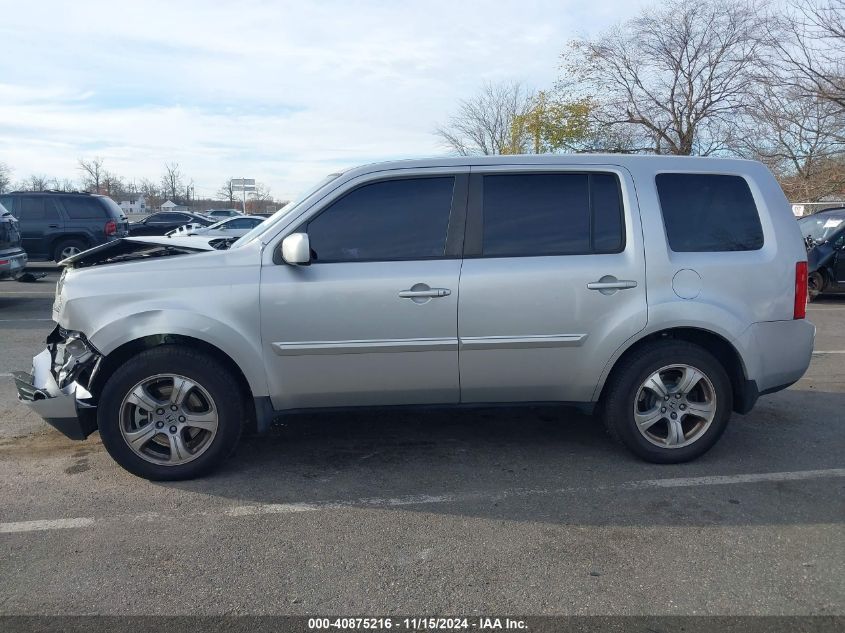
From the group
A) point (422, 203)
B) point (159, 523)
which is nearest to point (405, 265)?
point (422, 203)

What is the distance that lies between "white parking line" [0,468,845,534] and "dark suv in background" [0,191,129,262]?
1323cm

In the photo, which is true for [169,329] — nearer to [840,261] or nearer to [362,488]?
[362,488]

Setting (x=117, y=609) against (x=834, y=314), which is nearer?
(x=117, y=609)

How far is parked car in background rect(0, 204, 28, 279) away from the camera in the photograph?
1038cm

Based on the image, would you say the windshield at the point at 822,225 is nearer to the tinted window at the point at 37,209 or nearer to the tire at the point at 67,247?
the tire at the point at 67,247

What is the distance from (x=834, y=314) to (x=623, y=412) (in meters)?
8.24

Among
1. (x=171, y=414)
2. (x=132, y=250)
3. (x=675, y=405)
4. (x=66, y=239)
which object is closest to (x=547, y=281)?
(x=675, y=405)

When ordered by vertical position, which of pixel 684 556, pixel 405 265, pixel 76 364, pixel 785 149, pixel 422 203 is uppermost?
pixel 785 149

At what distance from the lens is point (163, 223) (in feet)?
87.5

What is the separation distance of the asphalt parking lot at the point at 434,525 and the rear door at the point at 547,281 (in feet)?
2.07

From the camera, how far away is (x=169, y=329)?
373cm

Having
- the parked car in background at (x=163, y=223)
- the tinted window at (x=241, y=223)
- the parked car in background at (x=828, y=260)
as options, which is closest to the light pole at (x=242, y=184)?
the parked car in background at (x=163, y=223)

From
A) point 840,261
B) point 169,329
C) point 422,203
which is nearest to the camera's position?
point 169,329

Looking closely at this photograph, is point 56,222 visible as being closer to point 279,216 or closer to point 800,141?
point 279,216
